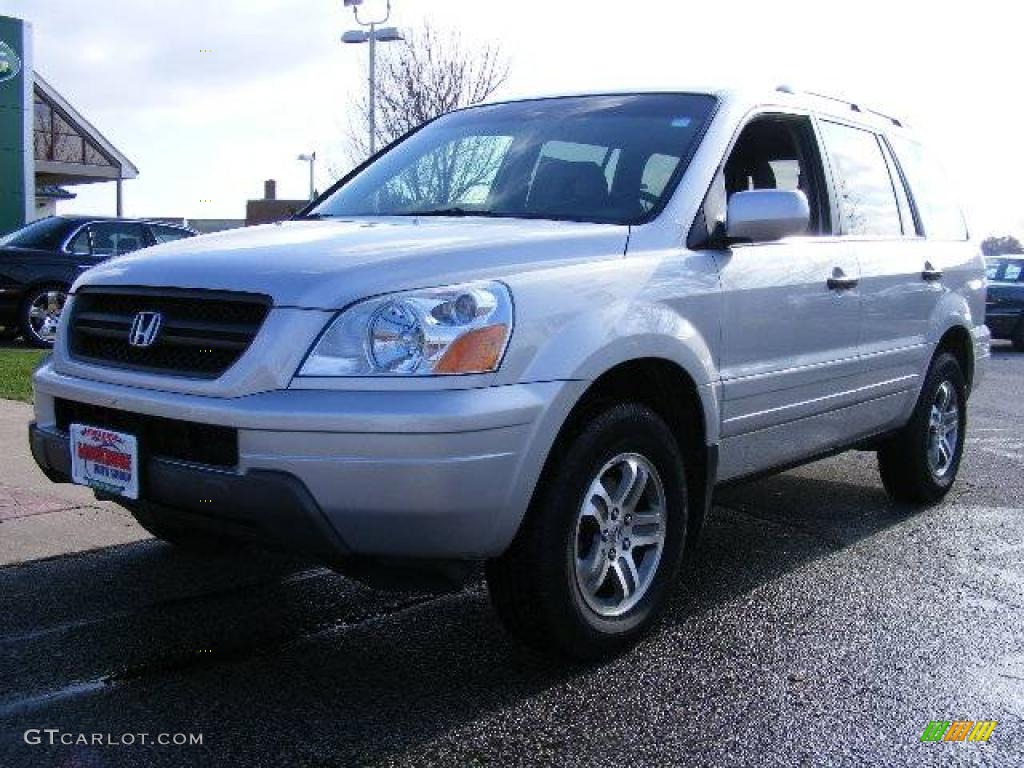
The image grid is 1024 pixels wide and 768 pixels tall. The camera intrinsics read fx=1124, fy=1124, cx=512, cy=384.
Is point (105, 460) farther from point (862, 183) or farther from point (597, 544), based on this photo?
point (862, 183)

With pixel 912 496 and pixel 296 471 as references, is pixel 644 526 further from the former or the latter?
pixel 912 496

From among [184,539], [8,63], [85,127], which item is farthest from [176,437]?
[85,127]

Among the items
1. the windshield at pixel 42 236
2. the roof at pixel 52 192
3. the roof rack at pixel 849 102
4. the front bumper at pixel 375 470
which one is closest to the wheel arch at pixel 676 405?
the front bumper at pixel 375 470

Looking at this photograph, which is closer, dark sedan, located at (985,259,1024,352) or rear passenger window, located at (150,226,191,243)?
rear passenger window, located at (150,226,191,243)

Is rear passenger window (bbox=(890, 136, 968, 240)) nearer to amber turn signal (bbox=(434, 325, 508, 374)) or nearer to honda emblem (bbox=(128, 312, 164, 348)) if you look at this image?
amber turn signal (bbox=(434, 325, 508, 374))

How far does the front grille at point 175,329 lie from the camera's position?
3164 millimetres

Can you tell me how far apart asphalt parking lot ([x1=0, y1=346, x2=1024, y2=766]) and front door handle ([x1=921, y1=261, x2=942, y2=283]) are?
1315 millimetres

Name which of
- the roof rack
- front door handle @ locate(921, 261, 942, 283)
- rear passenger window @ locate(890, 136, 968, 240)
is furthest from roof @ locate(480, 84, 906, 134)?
front door handle @ locate(921, 261, 942, 283)

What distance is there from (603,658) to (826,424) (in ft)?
5.58

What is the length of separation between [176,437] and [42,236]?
37.6 ft

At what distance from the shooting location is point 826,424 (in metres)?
4.73

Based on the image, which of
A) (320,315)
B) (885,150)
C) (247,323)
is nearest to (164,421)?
(247,323)

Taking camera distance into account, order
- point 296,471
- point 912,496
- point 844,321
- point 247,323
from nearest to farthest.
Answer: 1. point 296,471
2. point 247,323
3. point 844,321
4. point 912,496

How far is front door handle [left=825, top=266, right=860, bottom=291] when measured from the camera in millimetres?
4586
